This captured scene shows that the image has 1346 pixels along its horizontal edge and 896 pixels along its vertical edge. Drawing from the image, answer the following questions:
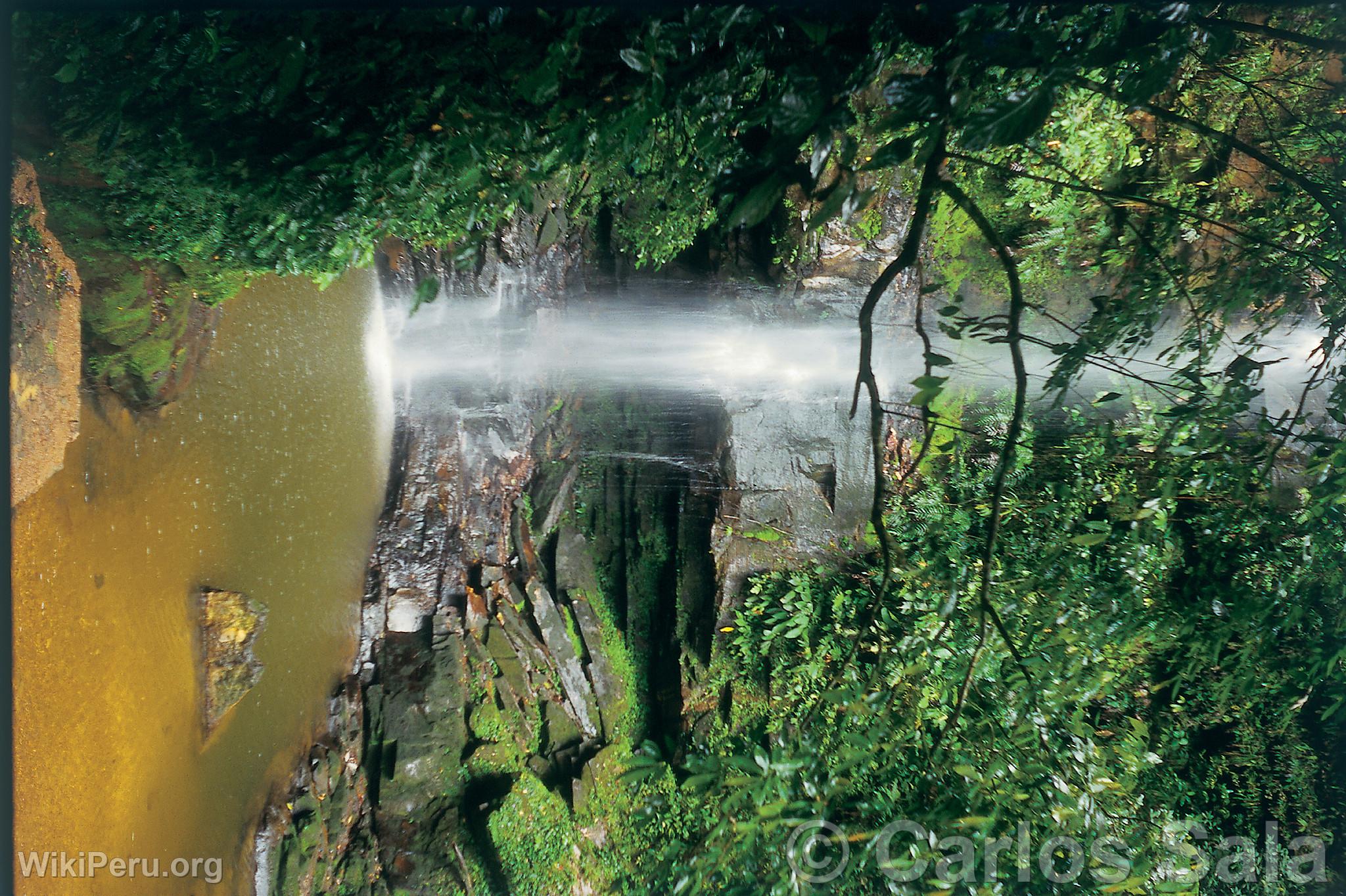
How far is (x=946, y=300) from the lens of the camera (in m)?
1.54

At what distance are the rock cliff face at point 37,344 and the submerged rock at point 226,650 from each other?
1.59 feet

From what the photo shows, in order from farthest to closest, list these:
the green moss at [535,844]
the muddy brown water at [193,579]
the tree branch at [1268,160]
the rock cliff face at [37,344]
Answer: the green moss at [535,844]
the muddy brown water at [193,579]
the rock cliff face at [37,344]
the tree branch at [1268,160]

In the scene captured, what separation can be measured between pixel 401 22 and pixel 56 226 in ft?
2.98

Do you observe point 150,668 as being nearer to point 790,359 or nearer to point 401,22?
point 401,22

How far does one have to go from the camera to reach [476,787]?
5.87 feet

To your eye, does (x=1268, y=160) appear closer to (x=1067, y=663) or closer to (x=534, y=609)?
(x=1067, y=663)

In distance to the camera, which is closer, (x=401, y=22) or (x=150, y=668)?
(x=401, y=22)

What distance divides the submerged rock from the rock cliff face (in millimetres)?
484

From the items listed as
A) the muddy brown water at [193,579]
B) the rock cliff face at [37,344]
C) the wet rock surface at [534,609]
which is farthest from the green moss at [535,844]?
the rock cliff face at [37,344]

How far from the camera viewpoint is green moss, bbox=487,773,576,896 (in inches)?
67.9

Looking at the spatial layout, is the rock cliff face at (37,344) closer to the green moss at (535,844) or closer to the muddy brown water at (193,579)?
the muddy brown water at (193,579)

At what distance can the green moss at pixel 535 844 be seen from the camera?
172 centimetres

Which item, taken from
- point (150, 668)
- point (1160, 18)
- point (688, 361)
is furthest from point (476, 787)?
point (1160, 18)

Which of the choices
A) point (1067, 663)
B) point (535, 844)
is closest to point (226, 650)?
point (535, 844)
